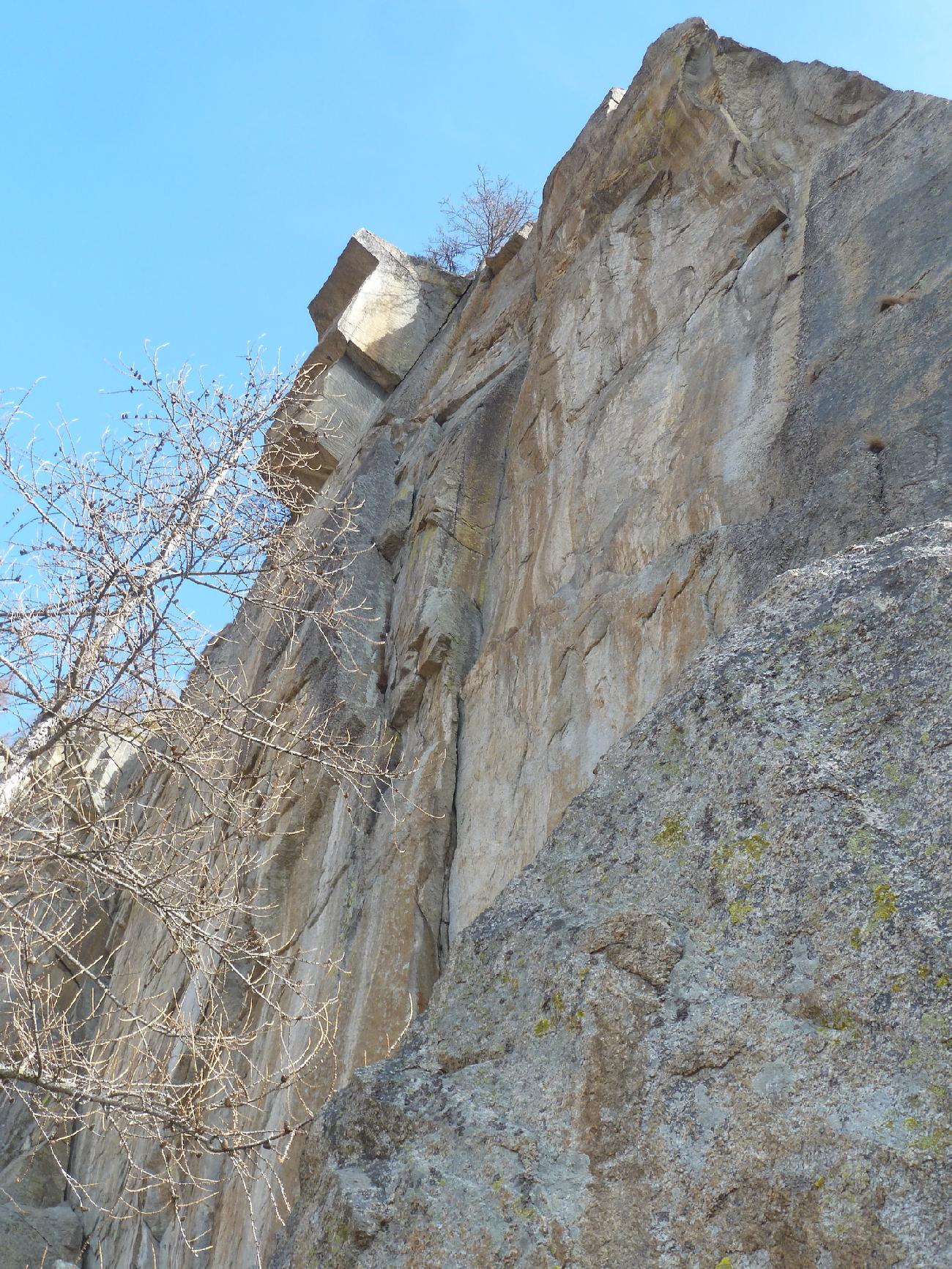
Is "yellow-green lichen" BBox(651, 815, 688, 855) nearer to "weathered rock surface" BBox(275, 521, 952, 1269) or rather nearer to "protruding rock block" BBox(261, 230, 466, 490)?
"weathered rock surface" BBox(275, 521, 952, 1269)

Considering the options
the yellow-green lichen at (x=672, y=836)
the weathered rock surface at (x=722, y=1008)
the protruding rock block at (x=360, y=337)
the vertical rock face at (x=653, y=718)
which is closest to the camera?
the weathered rock surface at (x=722, y=1008)

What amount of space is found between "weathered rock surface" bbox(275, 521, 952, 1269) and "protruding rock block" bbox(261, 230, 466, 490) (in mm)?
9817

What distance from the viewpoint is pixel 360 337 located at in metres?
13.6

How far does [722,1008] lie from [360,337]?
11822 mm

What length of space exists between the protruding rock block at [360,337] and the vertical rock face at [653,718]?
0.08 meters

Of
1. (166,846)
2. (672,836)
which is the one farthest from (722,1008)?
(166,846)

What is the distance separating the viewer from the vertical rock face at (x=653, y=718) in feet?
7.91

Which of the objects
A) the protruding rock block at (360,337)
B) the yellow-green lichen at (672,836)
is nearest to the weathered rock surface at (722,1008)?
the yellow-green lichen at (672,836)

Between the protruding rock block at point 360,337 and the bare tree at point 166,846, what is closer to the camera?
the bare tree at point 166,846

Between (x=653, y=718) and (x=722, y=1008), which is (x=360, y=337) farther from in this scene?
(x=722, y=1008)

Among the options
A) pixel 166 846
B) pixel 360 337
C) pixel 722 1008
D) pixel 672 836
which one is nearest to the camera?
Answer: pixel 722 1008

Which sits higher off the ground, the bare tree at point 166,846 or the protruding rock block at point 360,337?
the protruding rock block at point 360,337

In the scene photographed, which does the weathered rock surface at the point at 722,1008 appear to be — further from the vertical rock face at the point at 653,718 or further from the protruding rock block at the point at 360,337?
the protruding rock block at the point at 360,337

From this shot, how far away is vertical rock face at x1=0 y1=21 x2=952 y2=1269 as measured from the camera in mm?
2412
